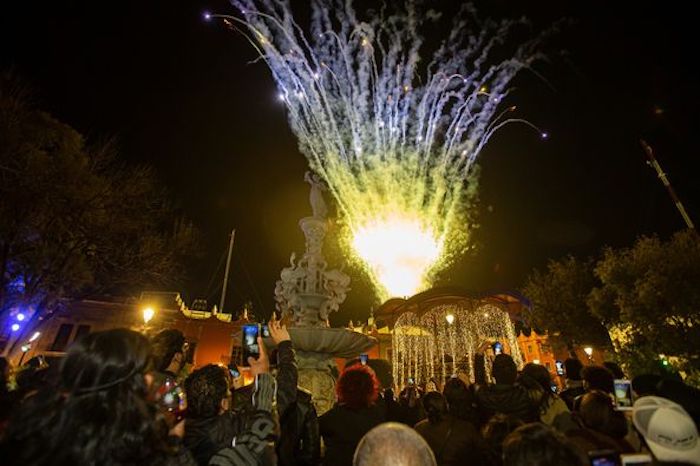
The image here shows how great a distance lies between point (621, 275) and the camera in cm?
2350

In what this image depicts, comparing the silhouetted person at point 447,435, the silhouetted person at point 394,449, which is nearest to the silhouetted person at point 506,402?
the silhouetted person at point 447,435

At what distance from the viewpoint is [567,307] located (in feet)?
93.8

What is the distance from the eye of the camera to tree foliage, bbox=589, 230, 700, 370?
19.1 meters

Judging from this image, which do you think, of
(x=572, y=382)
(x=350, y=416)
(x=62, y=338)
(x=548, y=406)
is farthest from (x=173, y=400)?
(x=62, y=338)

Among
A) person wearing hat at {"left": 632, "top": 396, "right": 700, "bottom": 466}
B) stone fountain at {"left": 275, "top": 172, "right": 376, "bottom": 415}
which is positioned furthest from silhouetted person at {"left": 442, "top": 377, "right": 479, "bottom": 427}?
stone fountain at {"left": 275, "top": 172, "right": 376, "bottom": 415}

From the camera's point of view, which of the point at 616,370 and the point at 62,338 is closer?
the point at 616,370

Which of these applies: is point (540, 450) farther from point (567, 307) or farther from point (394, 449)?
point (567, 307)

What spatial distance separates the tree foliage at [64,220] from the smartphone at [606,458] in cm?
1598

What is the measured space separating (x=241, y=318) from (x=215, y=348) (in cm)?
457

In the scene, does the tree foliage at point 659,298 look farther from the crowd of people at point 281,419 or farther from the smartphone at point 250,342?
the smartphone at point 250,342

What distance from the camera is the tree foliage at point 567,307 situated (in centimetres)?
2759

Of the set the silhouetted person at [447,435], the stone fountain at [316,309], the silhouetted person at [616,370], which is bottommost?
the silhouetted person at [447,435]

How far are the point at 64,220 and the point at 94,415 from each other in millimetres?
16103

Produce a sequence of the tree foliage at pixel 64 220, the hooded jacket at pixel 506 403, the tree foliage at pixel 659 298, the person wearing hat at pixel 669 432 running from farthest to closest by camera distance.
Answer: the tree foliage at pixel 659 298 → the tree foliage at pixel 64 220 → the hooded jacket at pixel 506 403 → the person wearing hat at pixel 669 432
